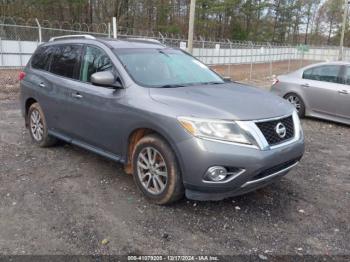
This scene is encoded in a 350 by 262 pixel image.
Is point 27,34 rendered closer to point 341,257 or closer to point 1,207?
point 1,207

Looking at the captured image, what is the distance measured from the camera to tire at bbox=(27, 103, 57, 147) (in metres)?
5.71

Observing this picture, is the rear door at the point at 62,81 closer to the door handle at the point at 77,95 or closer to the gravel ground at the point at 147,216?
the door handle at the point at 77,95

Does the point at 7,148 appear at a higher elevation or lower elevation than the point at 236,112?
lower

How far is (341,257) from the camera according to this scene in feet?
10.4

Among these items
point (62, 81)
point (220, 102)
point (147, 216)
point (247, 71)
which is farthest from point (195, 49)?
point (147, 216)

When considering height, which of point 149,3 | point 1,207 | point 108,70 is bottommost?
point 1,207

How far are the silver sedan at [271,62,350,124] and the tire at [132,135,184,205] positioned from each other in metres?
5.82

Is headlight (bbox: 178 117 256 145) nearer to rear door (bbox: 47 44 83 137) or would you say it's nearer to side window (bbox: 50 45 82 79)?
rear door (bbox: 47 44 83 137)

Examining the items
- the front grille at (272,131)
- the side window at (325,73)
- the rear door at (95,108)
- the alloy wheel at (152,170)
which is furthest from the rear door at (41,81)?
the side window at (325,73)

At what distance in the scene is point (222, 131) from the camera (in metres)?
3.46

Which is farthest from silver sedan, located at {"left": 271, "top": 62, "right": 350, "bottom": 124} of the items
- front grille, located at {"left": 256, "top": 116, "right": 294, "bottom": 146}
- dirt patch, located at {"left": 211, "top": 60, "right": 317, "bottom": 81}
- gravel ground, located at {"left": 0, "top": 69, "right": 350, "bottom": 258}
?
dirt patch, located at {"left": 211, "top": 60, "right": 317, "bottom": 81}

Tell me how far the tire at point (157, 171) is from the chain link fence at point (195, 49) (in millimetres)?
2615

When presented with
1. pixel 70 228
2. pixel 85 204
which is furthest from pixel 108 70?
pixel 70 228

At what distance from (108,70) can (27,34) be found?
48.5ft
